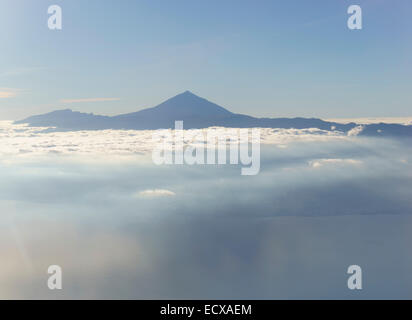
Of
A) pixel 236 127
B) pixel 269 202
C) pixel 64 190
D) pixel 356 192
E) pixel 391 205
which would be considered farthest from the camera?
pixel 269 202

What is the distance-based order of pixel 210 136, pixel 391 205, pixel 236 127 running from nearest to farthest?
pixel 210 136, pixel 236 127, pixel 391 205

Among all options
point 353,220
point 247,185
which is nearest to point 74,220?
point 247,185

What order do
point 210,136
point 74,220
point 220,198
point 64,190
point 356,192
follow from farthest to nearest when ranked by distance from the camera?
point 356,192 < point 220,198 < point 64,190 < point 74,220 < point 210,136

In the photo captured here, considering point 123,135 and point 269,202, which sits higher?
point 123,135

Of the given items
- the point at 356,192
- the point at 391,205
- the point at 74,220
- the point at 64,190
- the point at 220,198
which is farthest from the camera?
the point at 356,192

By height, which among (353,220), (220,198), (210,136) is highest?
(210,136)

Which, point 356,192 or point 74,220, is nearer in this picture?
point 74,220

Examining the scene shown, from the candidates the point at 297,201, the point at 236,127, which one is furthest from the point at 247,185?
the point at 236,127

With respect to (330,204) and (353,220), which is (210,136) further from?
(353,220)

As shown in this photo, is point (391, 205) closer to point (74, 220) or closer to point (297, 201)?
point (297, 201)
